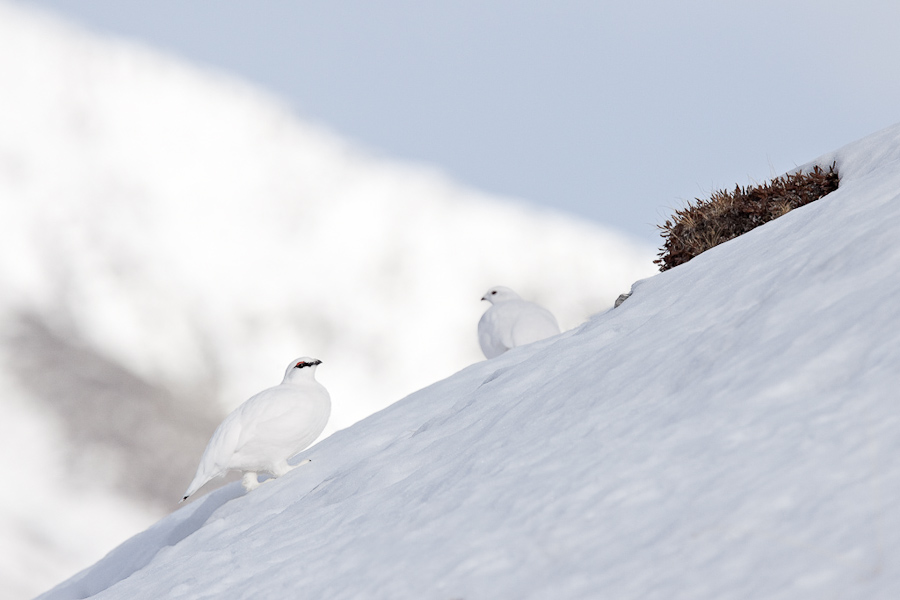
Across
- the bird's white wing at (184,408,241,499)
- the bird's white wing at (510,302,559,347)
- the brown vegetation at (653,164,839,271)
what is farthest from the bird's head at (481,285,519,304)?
the bird's white wing at (184,408,241,499)

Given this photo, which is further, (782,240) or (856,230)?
(782,240)

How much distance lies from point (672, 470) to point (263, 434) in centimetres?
414

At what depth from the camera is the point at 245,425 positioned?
5891mm

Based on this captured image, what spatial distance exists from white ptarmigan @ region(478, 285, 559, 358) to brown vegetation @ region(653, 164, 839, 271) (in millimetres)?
1959

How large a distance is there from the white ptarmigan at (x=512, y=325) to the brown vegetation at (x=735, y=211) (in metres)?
1.96

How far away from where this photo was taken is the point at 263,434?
5840 mm

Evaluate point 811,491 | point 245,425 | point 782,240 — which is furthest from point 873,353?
point 245,425

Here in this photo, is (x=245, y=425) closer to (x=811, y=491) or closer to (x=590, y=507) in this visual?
(x=590, y=507)

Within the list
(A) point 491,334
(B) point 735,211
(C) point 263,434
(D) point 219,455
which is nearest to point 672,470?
(C) point 263,434

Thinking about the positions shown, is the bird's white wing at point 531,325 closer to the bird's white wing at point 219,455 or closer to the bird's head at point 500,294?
the bird's head at point 500,294

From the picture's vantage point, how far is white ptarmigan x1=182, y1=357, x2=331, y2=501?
5.85 metres

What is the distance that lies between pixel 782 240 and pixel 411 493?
90.2 inches

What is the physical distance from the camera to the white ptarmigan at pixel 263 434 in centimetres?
585

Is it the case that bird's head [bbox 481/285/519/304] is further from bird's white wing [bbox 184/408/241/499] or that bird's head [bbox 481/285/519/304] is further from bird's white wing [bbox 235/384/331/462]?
bird's white wing [bbox 184/408/241/499]
